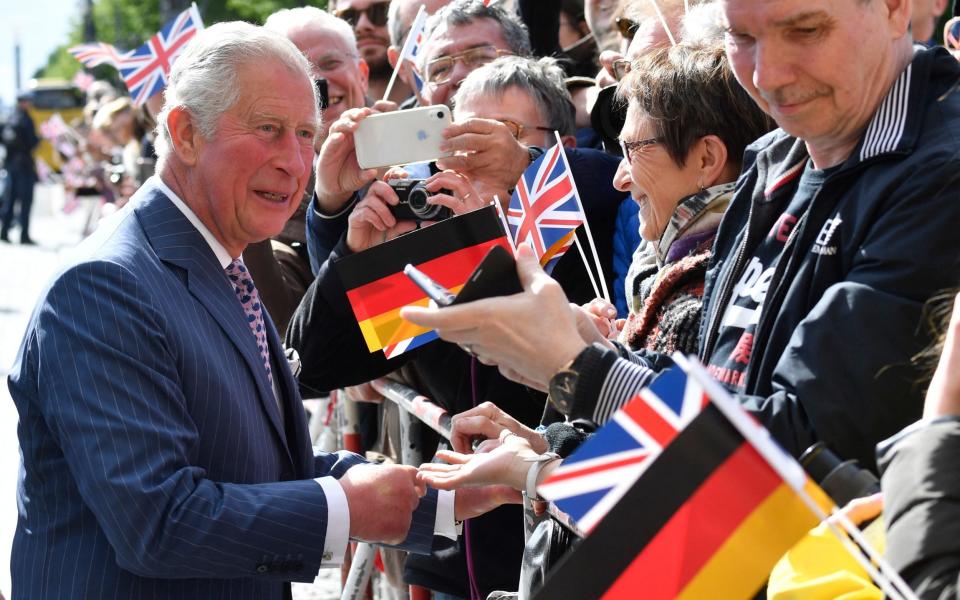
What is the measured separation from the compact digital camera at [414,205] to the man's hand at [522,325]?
1699 millimetres

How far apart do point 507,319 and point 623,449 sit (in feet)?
1.23

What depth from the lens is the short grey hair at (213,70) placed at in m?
2.99

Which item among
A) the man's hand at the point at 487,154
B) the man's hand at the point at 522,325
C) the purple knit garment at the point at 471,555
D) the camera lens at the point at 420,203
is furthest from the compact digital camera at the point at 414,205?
the man's hand at the point at 522,325

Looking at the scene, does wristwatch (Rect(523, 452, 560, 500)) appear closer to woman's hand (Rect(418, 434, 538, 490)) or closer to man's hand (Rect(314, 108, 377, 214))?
woman's hand (Rect(418, 434, 538, 490))

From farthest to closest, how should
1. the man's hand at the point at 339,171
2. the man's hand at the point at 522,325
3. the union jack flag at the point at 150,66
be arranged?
the union jack flag at the point at 150,66, the man's hand at the point at 339,171, the man's hand at the point at 522,325

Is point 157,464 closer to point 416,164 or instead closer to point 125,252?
point 125,252

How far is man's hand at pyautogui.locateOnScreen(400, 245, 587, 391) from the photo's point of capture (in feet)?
7.16

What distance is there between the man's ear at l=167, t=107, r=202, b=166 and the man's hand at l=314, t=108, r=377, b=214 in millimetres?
1115

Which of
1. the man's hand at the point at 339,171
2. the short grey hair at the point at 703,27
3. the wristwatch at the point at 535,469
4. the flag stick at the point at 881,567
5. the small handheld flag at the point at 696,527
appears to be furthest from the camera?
the man's hand at the point at 339,171

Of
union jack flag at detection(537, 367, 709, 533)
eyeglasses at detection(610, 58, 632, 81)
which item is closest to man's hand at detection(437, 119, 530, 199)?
eyeglasses at detection(610, 58, 632, 81)

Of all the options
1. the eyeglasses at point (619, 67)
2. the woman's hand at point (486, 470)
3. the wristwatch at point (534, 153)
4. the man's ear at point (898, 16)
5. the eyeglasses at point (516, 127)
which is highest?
the man's ear at point (898, 16)

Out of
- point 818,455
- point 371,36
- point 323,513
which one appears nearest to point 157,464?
point 323,513

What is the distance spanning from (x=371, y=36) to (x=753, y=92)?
4.51m

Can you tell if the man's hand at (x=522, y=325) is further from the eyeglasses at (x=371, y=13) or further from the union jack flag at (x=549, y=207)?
the eyeglasses at (x=371, y=13)
